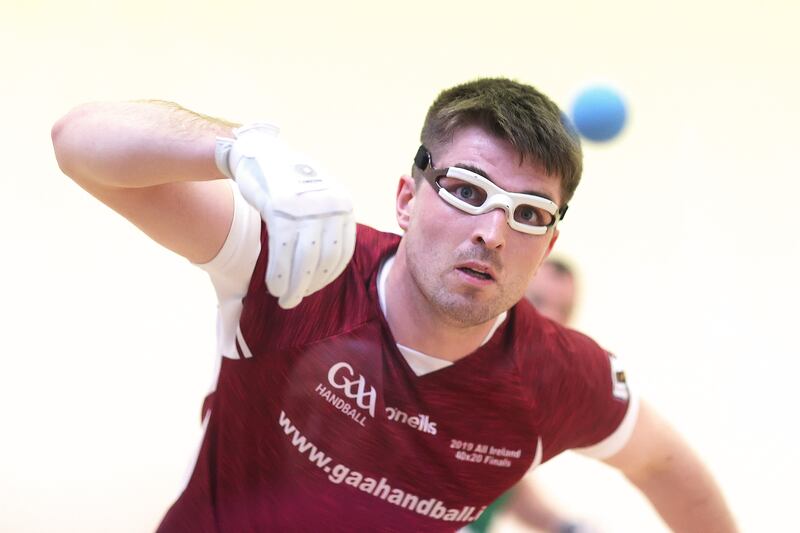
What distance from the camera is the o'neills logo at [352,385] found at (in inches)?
61.5

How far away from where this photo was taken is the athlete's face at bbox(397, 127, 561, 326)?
150cm

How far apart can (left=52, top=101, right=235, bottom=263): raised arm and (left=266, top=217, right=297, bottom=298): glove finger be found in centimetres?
20

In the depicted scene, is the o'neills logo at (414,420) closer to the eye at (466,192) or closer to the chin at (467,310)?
the chin at (467,310)

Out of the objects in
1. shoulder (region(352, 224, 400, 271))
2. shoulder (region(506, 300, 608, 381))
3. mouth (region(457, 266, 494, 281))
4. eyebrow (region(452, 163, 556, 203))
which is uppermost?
eyebrow (region(452, 163, 556, 203))

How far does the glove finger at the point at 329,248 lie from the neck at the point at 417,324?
399mm

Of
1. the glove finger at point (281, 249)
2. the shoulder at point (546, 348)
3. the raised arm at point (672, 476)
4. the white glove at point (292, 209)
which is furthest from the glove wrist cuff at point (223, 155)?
the raised arm at point (672, 476)

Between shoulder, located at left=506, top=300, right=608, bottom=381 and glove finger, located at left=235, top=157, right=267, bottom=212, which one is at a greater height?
glove finger, located at left=235, top=157, right=267, bottom=212

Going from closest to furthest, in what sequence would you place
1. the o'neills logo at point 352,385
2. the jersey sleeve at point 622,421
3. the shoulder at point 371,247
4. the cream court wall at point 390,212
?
the o'neills logo at point 352,385, the shoulder at point 371,247, the jersey sleeve at point 622,421, the cream court wall at point 390,212

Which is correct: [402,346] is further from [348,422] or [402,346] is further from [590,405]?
[590,405]

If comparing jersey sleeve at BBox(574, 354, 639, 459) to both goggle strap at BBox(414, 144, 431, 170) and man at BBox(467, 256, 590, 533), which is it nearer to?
goggle strap at BBox(414, 144, 431, 170)

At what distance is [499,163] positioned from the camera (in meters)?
1.53

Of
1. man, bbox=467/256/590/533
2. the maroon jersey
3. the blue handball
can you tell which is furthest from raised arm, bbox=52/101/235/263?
the blue handball

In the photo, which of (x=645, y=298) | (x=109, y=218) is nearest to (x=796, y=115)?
(x=645, y=298)

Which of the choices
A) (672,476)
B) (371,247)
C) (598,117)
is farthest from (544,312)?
(371,247)
